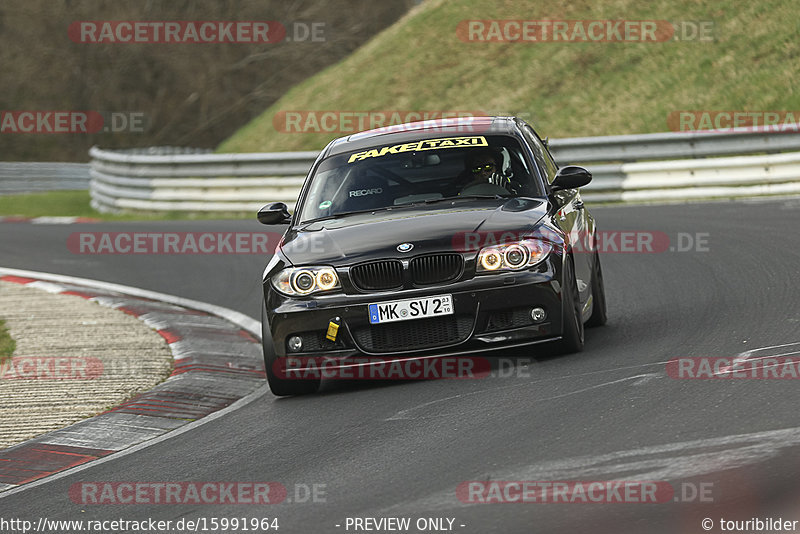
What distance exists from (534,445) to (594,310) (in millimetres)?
3443

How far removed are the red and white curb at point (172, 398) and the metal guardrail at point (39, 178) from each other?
2368 cm

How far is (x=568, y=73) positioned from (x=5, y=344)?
2008 cm

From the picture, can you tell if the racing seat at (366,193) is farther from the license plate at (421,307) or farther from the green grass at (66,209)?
the green grass at (66,209)

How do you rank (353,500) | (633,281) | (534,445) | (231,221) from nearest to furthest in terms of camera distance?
(353,500) → (534,445) → (633,281) → (231,221)

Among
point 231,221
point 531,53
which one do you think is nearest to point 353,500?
point 231,221

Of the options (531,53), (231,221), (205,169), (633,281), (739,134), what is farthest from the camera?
(531,53)

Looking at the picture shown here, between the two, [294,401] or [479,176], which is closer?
[294,401]

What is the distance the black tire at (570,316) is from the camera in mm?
7875

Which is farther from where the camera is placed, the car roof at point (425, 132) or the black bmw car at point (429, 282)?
the car roof at point (425, 132)

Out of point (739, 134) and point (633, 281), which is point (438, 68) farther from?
point (633, 281)

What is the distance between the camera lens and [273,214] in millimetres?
9133

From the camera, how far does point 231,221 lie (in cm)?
2127

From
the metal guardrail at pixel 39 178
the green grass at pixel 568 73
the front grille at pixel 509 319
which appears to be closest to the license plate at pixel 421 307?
the front grille at pixel 509 319

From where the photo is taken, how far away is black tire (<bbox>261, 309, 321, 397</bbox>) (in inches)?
319
